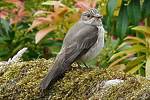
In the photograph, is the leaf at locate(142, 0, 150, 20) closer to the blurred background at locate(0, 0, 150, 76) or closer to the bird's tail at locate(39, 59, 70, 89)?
the blurred background at locate(0, 0, 150, 76)

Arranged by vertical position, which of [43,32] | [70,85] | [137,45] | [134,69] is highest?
[70,85]

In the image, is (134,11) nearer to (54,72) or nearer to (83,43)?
(83,43)

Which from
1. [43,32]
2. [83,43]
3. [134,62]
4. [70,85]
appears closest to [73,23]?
[43,32]

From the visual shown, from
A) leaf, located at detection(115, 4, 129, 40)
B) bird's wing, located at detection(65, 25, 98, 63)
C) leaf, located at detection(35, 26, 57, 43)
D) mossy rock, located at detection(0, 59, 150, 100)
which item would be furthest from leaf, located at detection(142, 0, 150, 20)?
mossy rock, located at detection(0, 59, 150, 100)

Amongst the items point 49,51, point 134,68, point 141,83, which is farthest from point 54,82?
point 49,51

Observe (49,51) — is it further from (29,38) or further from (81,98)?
(81,98)

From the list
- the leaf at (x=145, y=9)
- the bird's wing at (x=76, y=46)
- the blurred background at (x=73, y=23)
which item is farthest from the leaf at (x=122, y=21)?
the bird's wing at (x=76, y=46)

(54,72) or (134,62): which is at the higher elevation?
(54,72)
